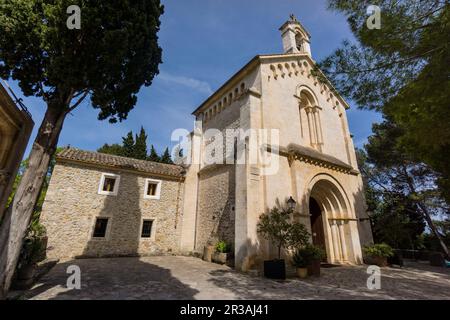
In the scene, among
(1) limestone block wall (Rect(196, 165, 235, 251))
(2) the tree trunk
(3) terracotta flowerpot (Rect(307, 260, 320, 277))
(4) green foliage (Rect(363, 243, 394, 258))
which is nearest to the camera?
(2) the tree trunk

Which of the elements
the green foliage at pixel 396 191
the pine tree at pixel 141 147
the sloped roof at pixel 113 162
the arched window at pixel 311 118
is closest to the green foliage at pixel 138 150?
the pine tree at pixel 141 147

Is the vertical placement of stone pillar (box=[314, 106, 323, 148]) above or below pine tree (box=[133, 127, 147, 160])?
below

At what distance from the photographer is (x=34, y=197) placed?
16.9ft

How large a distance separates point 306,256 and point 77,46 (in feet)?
32.8

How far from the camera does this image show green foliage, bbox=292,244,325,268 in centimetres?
817

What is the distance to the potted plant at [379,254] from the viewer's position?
11547 millimetres

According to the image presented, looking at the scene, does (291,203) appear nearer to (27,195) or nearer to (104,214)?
(27,195)

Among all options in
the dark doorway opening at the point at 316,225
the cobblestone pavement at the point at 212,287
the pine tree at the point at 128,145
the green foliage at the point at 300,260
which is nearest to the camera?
the cobblestone pavement at the point at 212,287

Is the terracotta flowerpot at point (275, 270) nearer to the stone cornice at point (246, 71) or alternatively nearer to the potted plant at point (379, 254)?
the potted plant at point (379, 254)

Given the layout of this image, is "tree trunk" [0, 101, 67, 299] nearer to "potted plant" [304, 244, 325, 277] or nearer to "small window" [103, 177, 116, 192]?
"small window" [103, 177, 116, 192]

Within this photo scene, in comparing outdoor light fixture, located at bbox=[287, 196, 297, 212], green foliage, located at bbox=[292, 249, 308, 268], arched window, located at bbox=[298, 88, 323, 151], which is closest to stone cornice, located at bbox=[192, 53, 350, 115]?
arched window, located at bbox=[298, 88, 323, 151]

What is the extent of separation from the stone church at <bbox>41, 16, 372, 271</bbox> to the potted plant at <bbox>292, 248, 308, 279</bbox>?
0.94 meters

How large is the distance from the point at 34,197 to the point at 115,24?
4.83 meters

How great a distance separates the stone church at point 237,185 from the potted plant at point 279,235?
1.97ft
